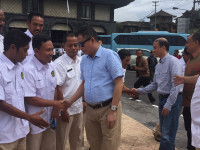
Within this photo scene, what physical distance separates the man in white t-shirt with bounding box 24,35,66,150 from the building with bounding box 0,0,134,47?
2310 centimetres

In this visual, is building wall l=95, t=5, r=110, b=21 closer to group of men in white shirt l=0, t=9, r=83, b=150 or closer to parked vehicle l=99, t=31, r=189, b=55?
parked vehicle l=99, t=31, r=189, b=55

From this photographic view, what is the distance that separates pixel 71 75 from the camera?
313cm

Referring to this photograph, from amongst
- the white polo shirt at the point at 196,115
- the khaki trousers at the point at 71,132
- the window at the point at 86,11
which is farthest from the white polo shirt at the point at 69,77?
the window at the point at 86,11

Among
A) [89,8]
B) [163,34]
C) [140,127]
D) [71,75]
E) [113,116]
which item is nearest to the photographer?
[113,116]

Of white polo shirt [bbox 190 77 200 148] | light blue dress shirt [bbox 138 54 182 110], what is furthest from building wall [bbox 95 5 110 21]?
white polo shirt [bbox 190 77 200 148]

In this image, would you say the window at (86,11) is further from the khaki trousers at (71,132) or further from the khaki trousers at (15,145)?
the khaki trousers at (15,145)

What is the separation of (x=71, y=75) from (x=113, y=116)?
3.07 ft

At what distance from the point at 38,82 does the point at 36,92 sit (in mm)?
127

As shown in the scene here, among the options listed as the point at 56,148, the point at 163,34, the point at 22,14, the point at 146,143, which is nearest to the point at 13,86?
the point at 56,148

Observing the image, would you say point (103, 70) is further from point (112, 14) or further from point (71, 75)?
point (112, 14)

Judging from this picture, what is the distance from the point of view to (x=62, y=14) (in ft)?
86.6

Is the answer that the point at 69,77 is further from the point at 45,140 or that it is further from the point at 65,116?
the point at 45,140

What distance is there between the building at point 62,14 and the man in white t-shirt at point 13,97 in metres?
23.5

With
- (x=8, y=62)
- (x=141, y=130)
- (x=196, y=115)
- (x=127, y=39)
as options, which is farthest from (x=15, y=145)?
(x=127, y=39)
